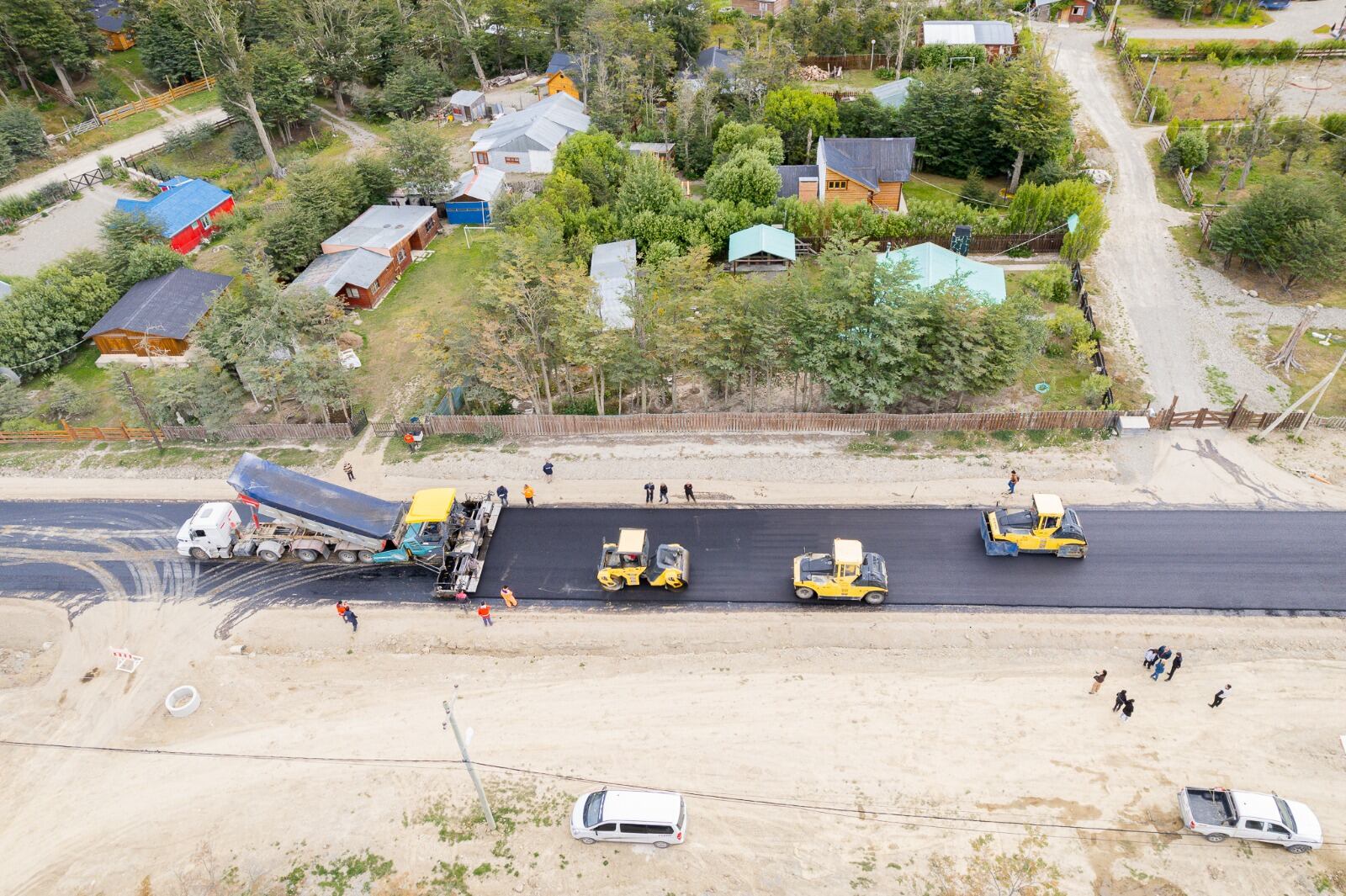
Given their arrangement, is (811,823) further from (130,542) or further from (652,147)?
(652,147)

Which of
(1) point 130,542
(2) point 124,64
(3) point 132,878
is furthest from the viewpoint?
(2) point 124,64

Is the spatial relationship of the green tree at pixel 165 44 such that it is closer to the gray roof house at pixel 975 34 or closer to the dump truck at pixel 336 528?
the dump truck at pixel 336 528

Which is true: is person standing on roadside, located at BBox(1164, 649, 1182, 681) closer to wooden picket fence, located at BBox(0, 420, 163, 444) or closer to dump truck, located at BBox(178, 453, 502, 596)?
dump truck, located at BBox(178, 453, 502, 596)

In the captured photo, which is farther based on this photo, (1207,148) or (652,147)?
(652,147)

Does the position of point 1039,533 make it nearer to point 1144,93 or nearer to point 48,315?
point 48,315

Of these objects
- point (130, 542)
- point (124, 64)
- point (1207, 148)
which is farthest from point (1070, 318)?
point (124, 64)

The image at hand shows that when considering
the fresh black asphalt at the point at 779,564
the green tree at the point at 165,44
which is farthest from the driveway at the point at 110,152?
the fresh black asphalt at the point at 779,564
